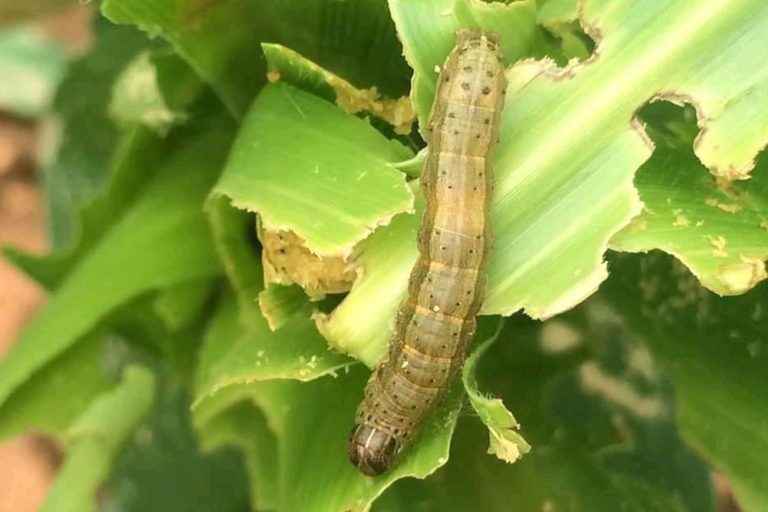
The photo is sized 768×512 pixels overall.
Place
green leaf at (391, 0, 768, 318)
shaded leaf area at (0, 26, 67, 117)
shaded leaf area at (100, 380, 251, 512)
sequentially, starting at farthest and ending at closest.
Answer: shaded leaf area at (0, 26, 67, 117), shaded leaf area at (100, 380, 251, 512), green leaf at (391, 0, 768, 318)

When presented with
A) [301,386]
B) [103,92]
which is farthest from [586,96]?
[103,92]

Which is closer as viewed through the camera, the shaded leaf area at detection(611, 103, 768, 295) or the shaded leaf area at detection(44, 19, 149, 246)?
the shaded leaf area at detection(611, 103, 768, 295)

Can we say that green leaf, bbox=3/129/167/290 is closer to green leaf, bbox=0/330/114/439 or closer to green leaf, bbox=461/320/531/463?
green leaf, bbox=0/330/114/439

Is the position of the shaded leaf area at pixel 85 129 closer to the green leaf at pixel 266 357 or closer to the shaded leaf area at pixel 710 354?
the green leaf at pixel 266 357

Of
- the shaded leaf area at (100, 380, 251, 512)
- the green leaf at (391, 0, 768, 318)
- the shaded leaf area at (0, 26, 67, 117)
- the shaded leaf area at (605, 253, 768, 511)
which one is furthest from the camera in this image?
the shaded leaf area at (0, 26, 67, 117)

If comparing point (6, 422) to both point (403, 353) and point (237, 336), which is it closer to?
point (237, 336)

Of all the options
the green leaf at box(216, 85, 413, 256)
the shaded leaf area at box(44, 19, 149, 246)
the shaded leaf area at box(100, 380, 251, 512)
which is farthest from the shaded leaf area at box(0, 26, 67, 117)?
the green leaf at box(216, 85, 413, 256)
